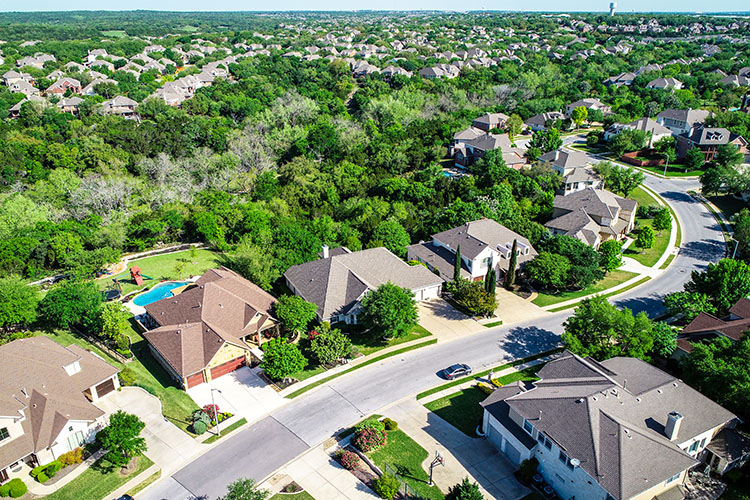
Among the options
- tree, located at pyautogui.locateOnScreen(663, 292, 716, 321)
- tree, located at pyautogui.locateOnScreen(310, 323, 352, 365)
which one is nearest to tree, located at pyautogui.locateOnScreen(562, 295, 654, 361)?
tree, located at pyautogui.locateOnScreen(663, 292, 716, 321)

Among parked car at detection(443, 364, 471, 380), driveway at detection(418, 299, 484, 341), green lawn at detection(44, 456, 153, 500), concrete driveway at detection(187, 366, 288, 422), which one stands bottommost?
green lawn at detection(44, 456, 153, 500)

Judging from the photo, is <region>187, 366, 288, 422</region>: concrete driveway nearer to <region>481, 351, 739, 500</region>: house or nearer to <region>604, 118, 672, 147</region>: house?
<region>481, 351, 739, 500</region>: house

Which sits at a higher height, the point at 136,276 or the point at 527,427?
the point at 527,427

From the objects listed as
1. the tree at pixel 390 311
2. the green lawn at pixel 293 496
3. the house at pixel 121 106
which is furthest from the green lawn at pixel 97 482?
the house at pixel 121 106

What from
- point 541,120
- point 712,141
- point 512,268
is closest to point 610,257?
point 512,268

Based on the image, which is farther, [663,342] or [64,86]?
[64,86]

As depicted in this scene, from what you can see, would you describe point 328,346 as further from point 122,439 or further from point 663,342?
point 663,342

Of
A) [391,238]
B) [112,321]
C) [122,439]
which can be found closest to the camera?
[122,439]
